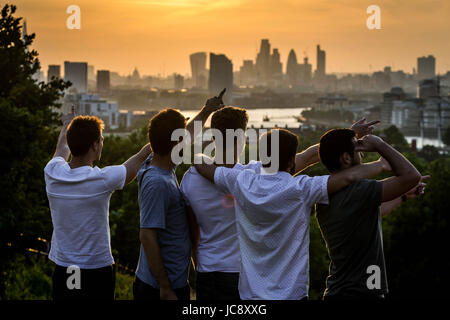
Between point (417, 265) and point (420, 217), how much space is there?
2.23 m

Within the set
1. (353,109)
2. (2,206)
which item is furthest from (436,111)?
(2,206)

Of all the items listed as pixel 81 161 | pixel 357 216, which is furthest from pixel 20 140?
pixel 357 216

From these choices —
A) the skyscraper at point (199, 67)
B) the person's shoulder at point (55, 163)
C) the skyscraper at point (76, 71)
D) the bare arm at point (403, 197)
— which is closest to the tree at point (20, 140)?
the person's shoulder at point (55, 163)

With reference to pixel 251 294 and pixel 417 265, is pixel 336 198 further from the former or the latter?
pixel 417 265

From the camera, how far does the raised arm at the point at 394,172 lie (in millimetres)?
2912

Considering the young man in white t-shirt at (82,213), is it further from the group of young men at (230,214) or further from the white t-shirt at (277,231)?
the white t-shirt at (277,231)

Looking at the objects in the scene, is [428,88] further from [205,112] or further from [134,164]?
[134,164]

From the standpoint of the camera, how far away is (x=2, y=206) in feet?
31.2

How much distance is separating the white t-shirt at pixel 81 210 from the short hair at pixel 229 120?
0.63 metres

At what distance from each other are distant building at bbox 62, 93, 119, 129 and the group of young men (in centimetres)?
5342

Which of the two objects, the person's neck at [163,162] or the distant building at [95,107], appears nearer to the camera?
the person's neck at [163,162]

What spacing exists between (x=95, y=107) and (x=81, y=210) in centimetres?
7823

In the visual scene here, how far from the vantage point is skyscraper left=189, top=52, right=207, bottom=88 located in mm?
158500

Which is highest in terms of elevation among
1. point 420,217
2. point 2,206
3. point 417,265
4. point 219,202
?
point 219,202
